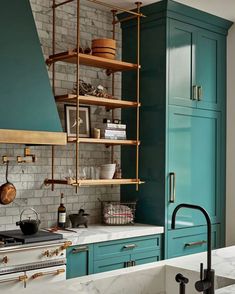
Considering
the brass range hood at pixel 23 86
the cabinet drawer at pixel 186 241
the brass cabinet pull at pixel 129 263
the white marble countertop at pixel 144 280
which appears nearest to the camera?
the white marble countertop at pixel 144 280

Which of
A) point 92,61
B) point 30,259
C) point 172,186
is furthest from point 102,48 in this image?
point 30,259

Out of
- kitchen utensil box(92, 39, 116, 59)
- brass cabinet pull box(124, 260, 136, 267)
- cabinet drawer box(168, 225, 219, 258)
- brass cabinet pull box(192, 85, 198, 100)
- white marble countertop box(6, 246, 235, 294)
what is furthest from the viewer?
brass cabinet pull box(192, 85, 198, 100)

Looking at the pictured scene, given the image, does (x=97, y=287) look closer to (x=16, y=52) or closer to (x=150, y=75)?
(x=16, y=52)

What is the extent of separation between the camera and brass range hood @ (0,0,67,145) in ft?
11.6

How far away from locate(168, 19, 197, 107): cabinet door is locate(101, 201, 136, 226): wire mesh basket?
1.06m

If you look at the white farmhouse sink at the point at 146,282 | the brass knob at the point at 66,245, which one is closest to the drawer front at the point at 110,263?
the brass knob at the point at 66,245

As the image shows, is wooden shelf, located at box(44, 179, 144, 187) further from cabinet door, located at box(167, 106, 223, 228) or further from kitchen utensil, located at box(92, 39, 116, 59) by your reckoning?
kitchen utensil, located at box(92, 39, 116, 59)

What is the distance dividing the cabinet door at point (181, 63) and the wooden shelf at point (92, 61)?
1.25 feet

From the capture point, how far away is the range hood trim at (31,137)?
3.43 m

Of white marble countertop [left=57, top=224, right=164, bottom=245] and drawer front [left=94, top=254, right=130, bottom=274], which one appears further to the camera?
drawer front [left=94, top=254, right=130, bottom=274]

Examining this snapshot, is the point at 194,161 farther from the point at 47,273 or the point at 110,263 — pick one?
the point at 47,273

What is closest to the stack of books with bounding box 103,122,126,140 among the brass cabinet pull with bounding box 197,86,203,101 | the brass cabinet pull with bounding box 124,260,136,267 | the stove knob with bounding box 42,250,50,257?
the brass cabinet pull with bounding box 197,86,203,101

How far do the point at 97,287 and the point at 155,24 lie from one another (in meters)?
3.03

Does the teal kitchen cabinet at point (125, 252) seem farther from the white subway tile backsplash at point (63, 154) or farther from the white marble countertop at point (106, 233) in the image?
the white subway tile backsplash at point (63, 154)
